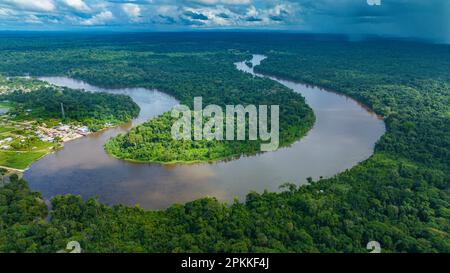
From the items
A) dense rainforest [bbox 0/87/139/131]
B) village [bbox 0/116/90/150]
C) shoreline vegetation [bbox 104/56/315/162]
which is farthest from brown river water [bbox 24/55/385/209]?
dense rainforest [bbox 0/87/139/131]

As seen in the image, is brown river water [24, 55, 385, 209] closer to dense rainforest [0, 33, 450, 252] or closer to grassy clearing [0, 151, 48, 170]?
grassy clearing [0, 151, 48, 170]

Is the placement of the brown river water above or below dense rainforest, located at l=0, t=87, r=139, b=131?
below

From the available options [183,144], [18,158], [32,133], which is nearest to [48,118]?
[32,133]

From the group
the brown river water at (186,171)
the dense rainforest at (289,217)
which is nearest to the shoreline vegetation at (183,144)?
the brown river water at (186,171)

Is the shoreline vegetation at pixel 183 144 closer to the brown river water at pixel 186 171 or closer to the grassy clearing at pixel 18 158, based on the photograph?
the brown river water at pixel 186 171

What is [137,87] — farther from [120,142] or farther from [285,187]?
[285,187]

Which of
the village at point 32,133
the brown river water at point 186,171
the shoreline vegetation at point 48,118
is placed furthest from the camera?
the village at point 32,133

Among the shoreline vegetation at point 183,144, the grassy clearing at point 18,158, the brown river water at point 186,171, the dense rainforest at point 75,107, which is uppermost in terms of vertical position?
the dense rainforest at point 75,107
